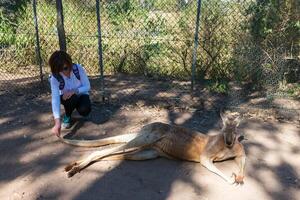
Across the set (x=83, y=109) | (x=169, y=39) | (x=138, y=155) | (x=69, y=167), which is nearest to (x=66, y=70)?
(x=83, y=109)

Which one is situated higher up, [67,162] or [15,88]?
[15,88]

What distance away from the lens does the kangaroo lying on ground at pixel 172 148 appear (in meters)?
4.27

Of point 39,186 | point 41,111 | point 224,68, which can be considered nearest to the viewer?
point 39,186

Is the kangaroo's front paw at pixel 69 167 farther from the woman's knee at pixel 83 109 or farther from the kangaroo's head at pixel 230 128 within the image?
the kangaroo's head at pixel 230 128

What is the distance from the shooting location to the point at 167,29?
745 cm

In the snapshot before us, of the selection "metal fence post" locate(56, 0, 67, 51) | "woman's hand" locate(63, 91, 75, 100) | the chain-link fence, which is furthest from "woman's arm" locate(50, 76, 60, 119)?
"metal fence post" locate(56, 0, 67, 51)

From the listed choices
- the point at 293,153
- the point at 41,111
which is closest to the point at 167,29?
the point at 41,111

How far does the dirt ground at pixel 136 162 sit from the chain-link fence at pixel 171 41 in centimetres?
72

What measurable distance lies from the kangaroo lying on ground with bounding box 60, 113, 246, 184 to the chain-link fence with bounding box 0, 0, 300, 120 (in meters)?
2.05

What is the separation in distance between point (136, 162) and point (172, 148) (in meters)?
0.41

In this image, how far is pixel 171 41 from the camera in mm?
7465

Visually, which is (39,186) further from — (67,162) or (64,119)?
(64,119)

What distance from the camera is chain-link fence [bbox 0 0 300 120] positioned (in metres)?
6.69

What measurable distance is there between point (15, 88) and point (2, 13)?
2458 millimetres
